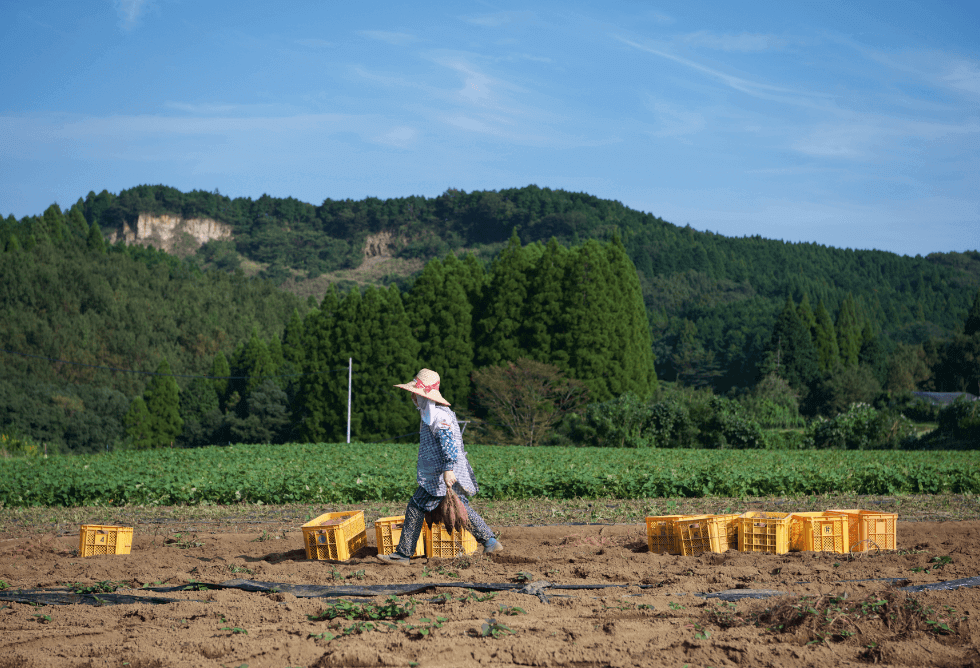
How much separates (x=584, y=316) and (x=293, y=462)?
2070cm

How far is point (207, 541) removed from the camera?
915cm

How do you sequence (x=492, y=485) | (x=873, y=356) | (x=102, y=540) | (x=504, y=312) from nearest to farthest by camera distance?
1. (x=102, y=540)
2. (x=492, y=485)
3. (x=504, y=312)
4. (x=873, y=356)

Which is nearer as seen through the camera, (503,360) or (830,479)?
(830,479)

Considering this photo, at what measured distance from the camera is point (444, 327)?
41.9 m

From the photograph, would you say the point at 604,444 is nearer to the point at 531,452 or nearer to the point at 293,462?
the point at 531,452

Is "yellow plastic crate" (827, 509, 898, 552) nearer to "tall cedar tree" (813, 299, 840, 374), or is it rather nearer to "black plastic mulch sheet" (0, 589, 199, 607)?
"black plastic mulch sheet" (0, 589, 199, 607)

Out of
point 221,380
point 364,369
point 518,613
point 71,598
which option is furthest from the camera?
point 221,380

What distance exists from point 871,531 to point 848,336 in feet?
213

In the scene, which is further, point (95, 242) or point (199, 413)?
point (95, 242)

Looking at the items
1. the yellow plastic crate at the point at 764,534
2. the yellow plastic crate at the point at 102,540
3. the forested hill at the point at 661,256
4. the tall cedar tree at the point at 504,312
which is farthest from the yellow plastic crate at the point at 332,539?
the forested hill at the point at 661,256

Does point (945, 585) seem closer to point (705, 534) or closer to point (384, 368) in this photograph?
point (705, 534)

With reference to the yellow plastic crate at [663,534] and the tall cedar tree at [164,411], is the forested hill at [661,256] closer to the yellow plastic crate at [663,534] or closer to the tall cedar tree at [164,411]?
the tall cedar tree at [164,411]

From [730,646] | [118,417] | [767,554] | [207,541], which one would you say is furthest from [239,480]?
[118,417]

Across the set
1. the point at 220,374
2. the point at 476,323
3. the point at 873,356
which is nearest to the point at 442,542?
the point at 476,323
